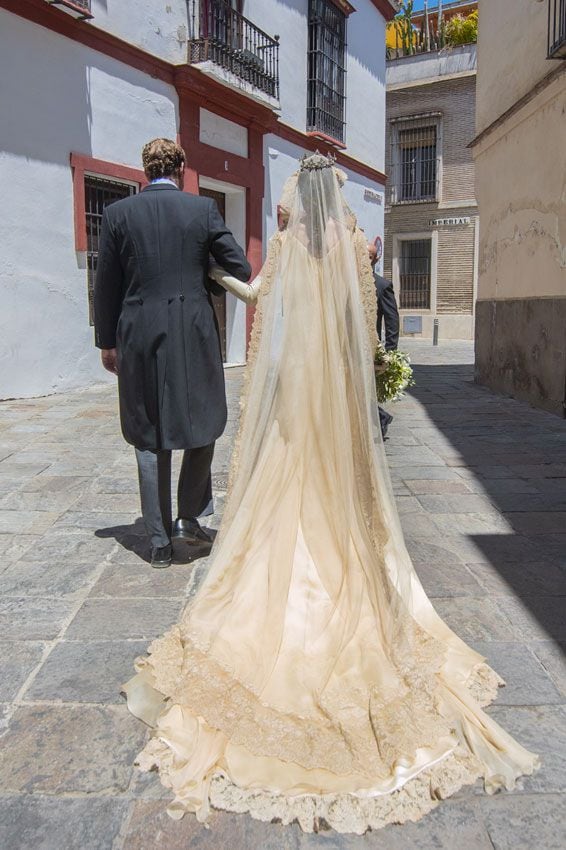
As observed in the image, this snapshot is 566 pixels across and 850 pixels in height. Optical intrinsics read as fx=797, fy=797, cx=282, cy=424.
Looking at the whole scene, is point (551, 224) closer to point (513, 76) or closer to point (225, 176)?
point (513, 76)

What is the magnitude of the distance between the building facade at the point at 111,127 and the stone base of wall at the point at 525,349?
165 inches

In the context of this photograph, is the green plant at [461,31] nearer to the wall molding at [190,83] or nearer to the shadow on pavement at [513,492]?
the wall molding at [190,83]

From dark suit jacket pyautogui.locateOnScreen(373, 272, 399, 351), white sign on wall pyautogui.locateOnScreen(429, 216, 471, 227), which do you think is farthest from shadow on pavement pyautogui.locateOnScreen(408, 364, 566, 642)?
white sign on wall pyautogui.locateOnScreen(429, 216, 471, 227)

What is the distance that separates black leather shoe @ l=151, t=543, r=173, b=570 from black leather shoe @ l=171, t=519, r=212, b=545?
13 cm

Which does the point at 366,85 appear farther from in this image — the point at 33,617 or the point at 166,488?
the point at 33,617

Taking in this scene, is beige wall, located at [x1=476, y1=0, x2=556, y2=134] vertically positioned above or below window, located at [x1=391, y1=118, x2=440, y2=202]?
below

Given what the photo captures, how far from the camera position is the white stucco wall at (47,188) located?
8.44 metres

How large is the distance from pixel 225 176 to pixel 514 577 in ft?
32.4

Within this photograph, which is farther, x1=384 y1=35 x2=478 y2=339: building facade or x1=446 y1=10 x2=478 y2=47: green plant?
x1=446 y1=10 x2=478 y2=47: green plant

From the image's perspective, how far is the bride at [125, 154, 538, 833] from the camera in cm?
204

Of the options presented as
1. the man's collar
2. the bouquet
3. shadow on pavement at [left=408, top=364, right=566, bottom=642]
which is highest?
Result: the man's collar

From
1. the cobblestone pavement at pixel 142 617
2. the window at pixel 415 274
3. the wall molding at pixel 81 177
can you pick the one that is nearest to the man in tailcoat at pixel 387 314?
the cobblestone pavement at pixel 142 617

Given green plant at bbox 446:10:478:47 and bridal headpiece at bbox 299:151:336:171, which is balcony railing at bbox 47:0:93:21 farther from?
green plant at bbox 446:10:478:47

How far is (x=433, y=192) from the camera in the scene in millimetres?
23719
